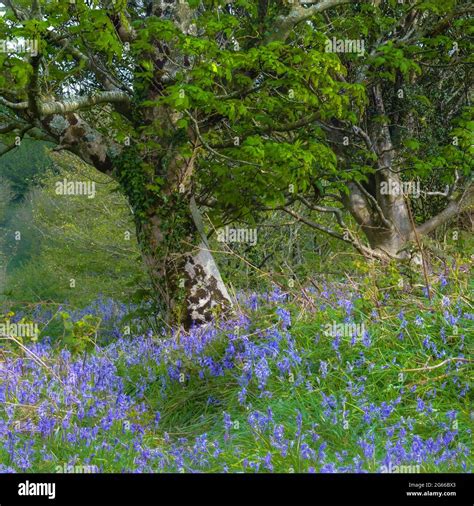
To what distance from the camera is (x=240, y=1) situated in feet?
35.2

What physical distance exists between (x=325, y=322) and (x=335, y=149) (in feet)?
24.7

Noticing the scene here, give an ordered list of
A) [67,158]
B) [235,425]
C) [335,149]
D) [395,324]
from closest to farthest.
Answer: [235,425]
[395,324]
[335,149]
[67,158]

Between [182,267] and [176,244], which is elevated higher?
[176,244]

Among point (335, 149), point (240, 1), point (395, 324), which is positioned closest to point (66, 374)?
point (395, 324)

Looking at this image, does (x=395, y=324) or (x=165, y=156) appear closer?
(x=395, y=324)

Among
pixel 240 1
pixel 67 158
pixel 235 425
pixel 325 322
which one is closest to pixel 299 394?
pixel 235 425

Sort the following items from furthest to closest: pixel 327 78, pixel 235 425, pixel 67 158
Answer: pixel 67 158, pixel 327 78, pixel 235 425

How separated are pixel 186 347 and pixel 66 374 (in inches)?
49.4

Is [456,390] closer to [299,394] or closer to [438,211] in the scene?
[299,394]

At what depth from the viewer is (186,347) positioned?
7.85 metres
